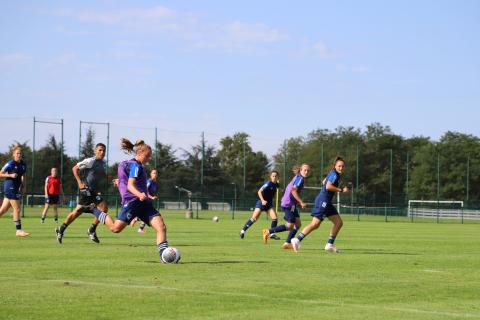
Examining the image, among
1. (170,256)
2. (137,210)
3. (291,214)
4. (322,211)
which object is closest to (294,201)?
(291,214)

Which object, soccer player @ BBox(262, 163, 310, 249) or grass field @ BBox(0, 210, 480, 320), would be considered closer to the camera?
grass field @ BBox(0, 210, 480, 320)

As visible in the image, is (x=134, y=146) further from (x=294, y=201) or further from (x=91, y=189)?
(x=294, y=201)

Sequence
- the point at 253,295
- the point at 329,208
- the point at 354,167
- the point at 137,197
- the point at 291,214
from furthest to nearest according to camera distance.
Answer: the point at 354,167 < the point at 291,214 < the point at 329,208 < the point at 137,197 < the point at 253,295

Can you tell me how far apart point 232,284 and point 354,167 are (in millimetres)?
86312

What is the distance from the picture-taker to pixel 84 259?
1459 cm

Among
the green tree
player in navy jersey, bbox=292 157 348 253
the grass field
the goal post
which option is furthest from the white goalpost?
→ the grass field

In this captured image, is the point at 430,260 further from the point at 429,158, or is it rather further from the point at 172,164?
the point at 429,158

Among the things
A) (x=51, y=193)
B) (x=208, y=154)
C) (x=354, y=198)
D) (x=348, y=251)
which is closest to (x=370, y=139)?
(x=208, y=154)

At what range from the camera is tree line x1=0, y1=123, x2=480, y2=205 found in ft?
198

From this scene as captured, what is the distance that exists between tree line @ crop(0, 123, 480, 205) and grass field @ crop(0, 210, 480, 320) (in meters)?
34.8

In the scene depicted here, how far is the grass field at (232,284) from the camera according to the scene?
871 cm

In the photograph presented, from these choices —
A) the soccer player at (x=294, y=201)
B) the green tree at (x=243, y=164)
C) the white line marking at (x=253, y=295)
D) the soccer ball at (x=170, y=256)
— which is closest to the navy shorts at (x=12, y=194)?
the soccer player at (x=294, y=201)

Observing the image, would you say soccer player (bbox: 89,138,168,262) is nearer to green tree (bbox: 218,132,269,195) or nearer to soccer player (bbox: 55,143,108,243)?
soccer player (bbox: 55,143,108,243)

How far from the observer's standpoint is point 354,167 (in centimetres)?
9638
